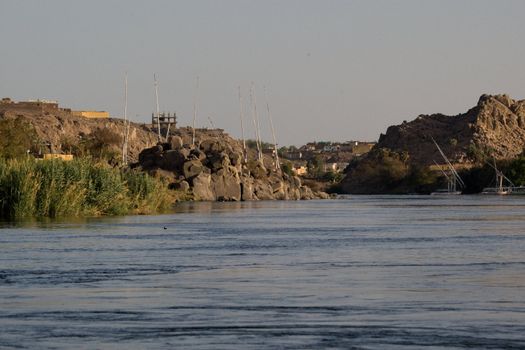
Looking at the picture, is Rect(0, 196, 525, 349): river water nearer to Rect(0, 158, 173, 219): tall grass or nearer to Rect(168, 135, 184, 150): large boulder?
Rect(0, 158, 173, 219): tall grass

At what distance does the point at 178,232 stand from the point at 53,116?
157767 mm

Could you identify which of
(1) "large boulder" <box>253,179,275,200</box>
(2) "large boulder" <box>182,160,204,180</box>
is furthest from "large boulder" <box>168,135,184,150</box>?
(1) "large boulder" <box>253,179,275,200</box>

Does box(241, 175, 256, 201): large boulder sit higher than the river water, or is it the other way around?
box(241, 175, 256, 201): large boulder

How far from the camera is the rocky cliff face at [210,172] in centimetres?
12175

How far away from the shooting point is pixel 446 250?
30.6 metres

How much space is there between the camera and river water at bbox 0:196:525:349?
577 inches

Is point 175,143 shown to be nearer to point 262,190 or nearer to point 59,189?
point 262,190

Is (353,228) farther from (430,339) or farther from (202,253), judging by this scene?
(430,339)

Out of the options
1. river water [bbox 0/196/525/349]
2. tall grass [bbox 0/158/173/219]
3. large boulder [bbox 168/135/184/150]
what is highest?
large boulder [bbox 168/135/184/150]

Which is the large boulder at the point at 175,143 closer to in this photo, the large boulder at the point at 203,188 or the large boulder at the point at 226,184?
the large boulder at the point at 203,188

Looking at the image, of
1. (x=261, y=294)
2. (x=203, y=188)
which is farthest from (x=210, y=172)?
(x=261, y=294)

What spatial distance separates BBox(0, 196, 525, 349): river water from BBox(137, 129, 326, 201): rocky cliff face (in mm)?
83164

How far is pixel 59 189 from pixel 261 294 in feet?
108

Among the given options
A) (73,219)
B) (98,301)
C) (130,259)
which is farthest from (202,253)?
(73,219)
